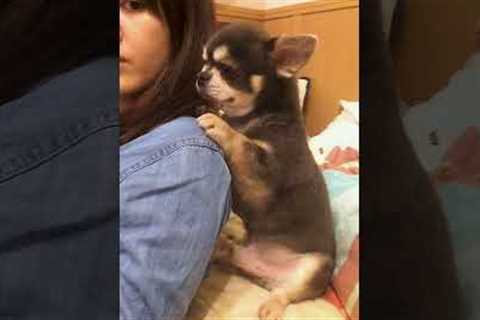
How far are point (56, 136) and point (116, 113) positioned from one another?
8cm

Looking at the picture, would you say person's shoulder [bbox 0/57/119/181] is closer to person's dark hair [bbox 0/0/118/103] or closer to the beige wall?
person's dark hair [bbox 0/0/118/103]

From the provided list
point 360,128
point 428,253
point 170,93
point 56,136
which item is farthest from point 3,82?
point 428,253

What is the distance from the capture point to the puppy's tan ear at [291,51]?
880mm

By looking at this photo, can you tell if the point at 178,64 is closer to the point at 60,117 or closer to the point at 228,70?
the point at 228,70

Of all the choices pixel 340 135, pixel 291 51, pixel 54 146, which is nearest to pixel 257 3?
pixel 291 51

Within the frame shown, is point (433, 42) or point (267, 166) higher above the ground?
point (433, 42)

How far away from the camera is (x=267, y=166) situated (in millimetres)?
874

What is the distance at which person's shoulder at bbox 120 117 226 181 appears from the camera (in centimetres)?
85

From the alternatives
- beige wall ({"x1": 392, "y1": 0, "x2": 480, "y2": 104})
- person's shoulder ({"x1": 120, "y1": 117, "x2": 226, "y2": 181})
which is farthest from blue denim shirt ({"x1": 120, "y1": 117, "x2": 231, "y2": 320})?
beige wall ({"x1": 392, "y1": 0, "x2": 480, "y2": 104})

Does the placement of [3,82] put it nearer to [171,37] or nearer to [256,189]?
[171,37]

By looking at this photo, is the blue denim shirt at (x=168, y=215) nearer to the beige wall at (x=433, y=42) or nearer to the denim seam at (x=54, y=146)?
the denim seam at (x=54, y=146)

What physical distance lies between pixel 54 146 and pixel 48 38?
15 centimetres

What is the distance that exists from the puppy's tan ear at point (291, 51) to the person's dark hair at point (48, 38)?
22 centimetres

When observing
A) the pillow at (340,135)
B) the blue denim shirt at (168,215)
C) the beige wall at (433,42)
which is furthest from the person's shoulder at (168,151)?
the beige wall at (433,42)
